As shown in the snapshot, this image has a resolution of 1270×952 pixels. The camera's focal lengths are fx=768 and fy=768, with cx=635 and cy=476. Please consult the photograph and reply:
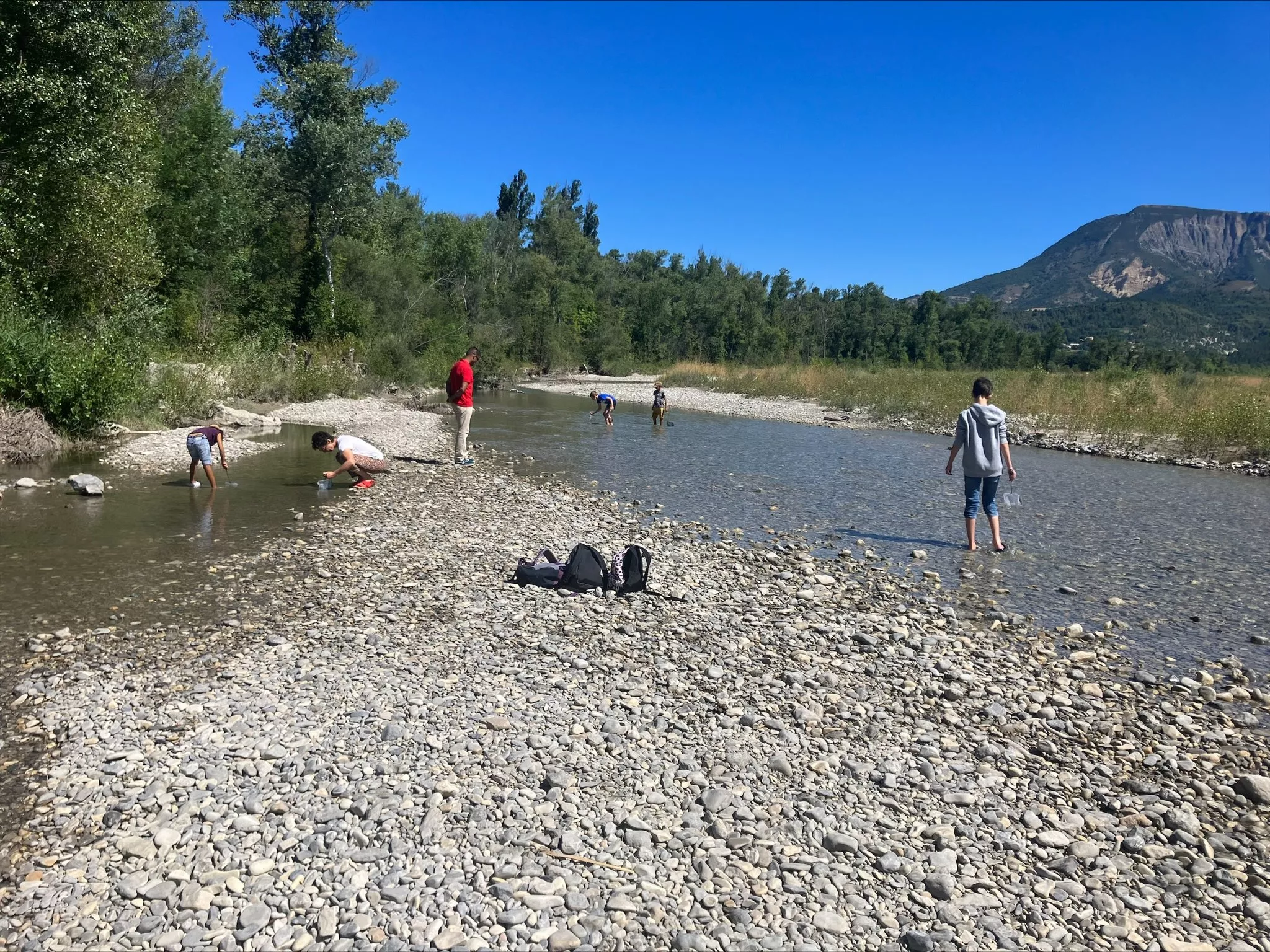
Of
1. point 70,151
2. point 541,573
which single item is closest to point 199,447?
point 541,573

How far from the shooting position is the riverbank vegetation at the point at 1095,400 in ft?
93.9

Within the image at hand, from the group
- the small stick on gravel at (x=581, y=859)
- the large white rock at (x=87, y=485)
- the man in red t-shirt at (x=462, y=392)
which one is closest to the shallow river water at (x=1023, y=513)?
the man in red t-shirt at (x=462, y=392)

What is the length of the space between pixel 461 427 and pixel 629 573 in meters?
11.7

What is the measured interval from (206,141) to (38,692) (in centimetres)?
3974

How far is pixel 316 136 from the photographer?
39.7 meters

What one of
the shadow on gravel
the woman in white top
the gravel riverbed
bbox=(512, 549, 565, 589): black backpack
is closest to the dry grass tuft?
the woman in white top

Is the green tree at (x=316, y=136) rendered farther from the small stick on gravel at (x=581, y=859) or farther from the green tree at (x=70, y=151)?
the small stick on gravel at (x=581, y=859)

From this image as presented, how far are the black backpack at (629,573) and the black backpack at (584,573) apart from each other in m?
0.12

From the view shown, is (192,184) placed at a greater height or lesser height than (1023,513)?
greater

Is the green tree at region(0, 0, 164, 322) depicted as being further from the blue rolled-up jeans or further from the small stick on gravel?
the blue rolled-up jeans

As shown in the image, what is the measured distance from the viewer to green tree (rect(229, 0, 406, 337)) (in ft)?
132

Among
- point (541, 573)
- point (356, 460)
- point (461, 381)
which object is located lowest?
point (541, 573)

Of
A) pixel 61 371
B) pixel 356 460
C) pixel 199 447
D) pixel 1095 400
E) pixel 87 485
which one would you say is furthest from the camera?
pixel 1095 400

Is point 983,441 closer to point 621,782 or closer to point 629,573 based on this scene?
point 629,573
